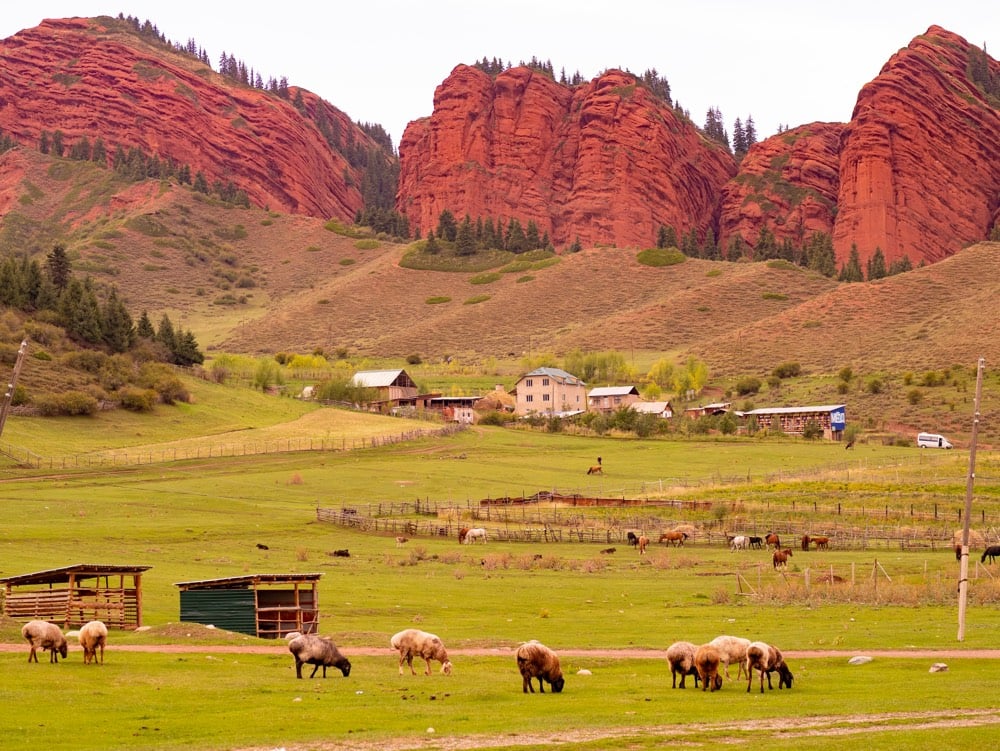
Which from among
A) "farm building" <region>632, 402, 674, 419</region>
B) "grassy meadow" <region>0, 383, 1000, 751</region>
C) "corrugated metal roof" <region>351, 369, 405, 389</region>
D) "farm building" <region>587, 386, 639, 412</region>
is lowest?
"grassy meadow" <region>0, 383, 1000, 751</region>

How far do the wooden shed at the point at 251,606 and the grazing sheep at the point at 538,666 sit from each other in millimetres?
11024

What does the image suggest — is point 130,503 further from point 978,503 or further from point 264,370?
point 264,370

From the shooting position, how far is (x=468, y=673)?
2744cm

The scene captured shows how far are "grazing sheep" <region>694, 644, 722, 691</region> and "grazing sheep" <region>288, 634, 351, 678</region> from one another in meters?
6.91

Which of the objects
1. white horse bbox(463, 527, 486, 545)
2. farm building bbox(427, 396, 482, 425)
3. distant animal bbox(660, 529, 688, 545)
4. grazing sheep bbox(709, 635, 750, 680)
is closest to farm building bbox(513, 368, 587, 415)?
farm building bbox(427, 396, 482, 425)

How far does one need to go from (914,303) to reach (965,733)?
6538 inches

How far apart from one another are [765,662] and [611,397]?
11943cm

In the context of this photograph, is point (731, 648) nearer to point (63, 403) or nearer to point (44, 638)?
point (44, 638)

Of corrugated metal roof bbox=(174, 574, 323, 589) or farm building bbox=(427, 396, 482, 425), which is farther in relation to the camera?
farm building bbox=(427, 396, 482, 425)

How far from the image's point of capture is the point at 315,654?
86.7 feet

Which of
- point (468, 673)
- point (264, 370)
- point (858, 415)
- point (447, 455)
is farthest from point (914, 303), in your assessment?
point (468, 673)

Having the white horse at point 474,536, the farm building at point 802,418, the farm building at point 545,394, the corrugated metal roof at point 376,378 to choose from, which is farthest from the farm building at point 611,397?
the white horse at point 474,536

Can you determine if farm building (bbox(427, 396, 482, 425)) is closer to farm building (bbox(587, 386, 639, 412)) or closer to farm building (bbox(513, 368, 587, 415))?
farm building (bbox(513, 368, 587, 415))

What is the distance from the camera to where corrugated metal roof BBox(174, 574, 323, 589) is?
34.2 metres
